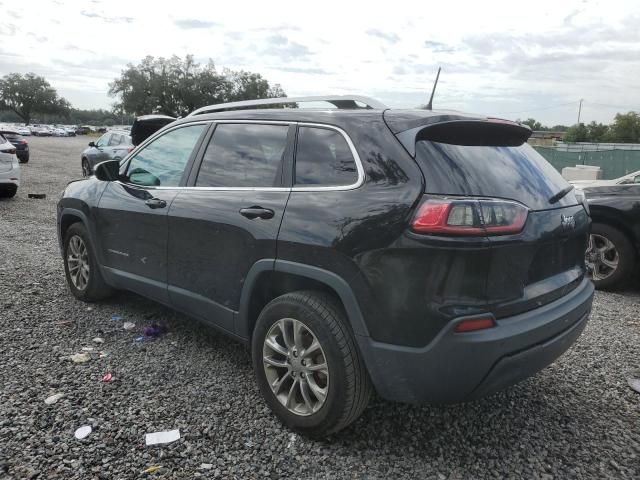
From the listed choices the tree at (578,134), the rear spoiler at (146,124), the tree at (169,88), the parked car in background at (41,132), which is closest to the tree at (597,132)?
the tree at (578,134)

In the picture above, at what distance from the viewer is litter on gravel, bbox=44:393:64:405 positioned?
3.04 metres

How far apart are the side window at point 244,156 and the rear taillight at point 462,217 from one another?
0.99 m

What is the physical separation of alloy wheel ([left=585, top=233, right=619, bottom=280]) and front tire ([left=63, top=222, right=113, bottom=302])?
492 cm

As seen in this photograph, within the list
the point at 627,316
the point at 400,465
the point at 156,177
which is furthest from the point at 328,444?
the point at 627,316

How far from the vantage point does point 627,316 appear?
192 inches

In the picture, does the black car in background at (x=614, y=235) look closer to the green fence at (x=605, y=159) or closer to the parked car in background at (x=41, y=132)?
the green fence at (x=605, y=159)

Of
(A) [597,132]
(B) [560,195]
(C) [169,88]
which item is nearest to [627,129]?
(A) [597,132]

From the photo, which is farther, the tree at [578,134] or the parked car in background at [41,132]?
the tree at [578,134]

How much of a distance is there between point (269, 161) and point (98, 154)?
47.2 feet

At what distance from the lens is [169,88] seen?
233 ft

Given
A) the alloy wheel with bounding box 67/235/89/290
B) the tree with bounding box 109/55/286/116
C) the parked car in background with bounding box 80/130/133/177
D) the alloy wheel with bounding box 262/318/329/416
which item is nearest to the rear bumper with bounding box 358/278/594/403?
the alloy wheel with bounding box 262/318/329/416

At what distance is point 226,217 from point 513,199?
1.60 meters

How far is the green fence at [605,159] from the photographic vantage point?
65.8 ft

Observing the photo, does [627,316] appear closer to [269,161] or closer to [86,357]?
[269,161]
